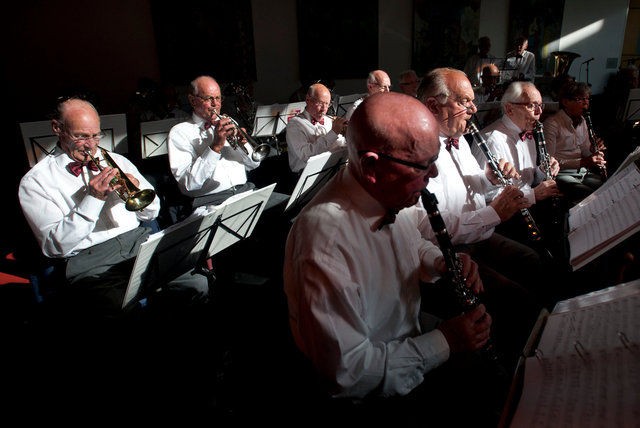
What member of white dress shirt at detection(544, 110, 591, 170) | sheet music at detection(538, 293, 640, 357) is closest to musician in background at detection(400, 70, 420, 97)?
white dress shirt at detection(544, 110, 591, 170)

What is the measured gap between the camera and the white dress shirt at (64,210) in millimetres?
2434

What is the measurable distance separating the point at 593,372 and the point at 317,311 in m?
0.82

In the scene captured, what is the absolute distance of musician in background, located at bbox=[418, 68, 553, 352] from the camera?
7.59 ft

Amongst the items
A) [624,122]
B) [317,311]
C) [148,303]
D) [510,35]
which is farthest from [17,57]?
[510,35]

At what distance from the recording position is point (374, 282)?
4.77 feet

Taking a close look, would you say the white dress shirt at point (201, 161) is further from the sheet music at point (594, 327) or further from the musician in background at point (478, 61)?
the musician in background at point (478, 61)

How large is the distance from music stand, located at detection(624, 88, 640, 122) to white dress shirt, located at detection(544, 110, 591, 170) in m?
2.35

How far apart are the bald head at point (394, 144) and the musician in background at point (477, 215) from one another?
1.06 metres

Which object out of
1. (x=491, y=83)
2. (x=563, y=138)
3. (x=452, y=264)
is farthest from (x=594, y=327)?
(x=491, y=83)

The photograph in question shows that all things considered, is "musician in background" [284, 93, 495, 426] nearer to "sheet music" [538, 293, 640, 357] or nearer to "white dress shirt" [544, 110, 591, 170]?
"sheet music" [538, 293, 640, 357]

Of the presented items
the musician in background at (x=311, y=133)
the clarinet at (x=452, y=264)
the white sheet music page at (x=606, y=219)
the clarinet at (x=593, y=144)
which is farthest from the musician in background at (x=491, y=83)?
the clarinet at (x=452, y=264)

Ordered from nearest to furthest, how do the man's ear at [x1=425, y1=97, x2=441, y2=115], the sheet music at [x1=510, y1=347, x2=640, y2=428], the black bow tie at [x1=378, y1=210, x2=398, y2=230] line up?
1. the sheet music at [x1=510, y1=347, x2=640, y2=428]
2. the black bow tie at [x1=378, y1=210, x2=398, y2=230]
3. the man's ear at [x1=425, y1=97, x2=441, y2=115]

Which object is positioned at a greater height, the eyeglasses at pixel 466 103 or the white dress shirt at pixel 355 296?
the eyeglasses at pixel 466 103

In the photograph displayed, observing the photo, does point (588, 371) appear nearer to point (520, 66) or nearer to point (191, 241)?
point (191, 241)
